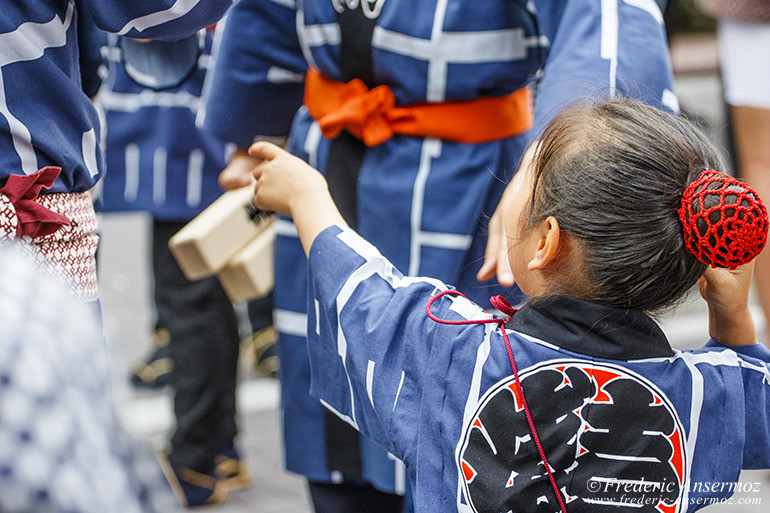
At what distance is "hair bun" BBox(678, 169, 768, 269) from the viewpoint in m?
1.22

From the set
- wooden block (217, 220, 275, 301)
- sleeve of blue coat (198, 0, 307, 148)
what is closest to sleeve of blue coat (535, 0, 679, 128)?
sleeve of blue coat (198, 0, 307, 148)

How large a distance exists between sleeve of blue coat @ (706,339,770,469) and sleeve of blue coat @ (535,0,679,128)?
492 millimetres

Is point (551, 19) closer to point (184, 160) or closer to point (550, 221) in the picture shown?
point (550, 221)

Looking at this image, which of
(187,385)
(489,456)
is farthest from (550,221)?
(187,385)

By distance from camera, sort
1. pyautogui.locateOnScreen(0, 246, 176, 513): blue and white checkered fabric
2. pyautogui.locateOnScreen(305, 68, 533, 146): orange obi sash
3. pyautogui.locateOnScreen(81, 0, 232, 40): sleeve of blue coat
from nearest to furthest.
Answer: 1. pyautogui.locateOnScreen(0, 246, 176, 513): blue and white checkered fabric
2. pyautogui.locateOnScreen(81, 0, 232, 40): sleeve of blue coat
3. pyautogui.locateOnScreen(305, 68, 533, 146): orange obi sash

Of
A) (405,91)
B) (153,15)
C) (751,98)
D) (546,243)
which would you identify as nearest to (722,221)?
(546,243)

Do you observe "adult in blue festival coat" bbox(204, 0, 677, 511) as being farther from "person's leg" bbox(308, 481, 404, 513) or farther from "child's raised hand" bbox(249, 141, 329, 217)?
"child's raised hand" bbox(249, 141, 329, 217)

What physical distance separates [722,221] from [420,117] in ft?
2.40

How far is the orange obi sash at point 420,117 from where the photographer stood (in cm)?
181

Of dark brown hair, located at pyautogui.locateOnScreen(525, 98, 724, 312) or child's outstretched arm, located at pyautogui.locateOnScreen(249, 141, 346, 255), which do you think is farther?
child's outstretched arm, located at pyautogui.locateOnScreen(249, 141, 346, 255)

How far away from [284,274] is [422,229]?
0.36m

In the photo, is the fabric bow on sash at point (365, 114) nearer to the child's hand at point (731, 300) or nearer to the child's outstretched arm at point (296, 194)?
the child's outstretched arm at point (296, 194)

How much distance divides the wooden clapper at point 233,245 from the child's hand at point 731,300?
3.47 feet

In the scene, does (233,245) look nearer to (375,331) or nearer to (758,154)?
(375,331)
